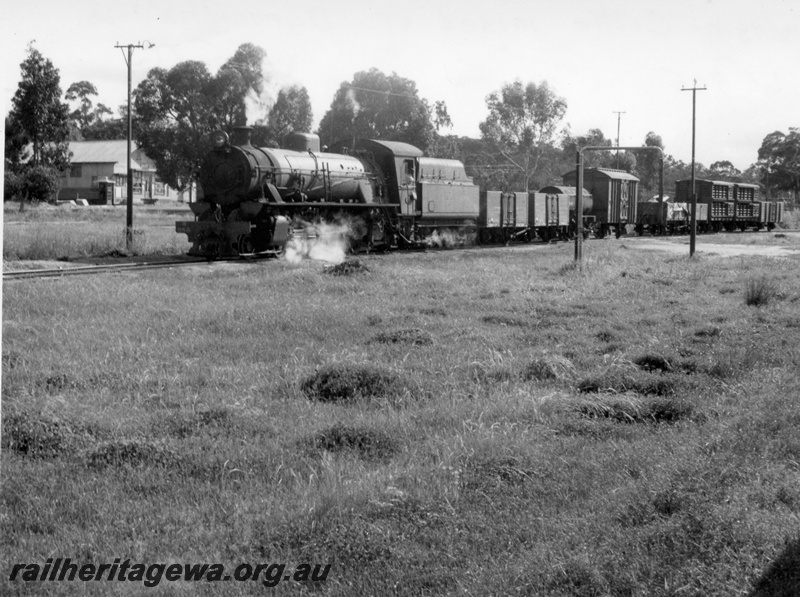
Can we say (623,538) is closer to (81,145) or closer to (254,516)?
(254,516)

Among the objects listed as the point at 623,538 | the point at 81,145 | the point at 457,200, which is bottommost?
the point at 623,538

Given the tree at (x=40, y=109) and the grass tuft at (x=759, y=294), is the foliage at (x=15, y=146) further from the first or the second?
the grass tuft at (x=759, y=294)

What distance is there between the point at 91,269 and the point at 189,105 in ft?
106

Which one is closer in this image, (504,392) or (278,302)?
(504,392)

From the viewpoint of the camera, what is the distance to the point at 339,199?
88.1ft

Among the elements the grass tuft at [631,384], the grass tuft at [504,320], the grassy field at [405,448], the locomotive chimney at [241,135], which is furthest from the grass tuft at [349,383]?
the locomotive chimney at [241,135]

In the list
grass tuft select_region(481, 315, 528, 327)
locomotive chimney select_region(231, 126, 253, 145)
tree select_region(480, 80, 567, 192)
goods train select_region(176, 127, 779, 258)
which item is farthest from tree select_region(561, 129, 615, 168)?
grass tuft select_region(481, 315, 528, 327)

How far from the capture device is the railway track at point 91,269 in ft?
60.5

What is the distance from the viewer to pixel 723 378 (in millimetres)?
9766

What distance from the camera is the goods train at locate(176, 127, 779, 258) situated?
24.0 metres

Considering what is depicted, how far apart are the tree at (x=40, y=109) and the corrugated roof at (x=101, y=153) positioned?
117 ft

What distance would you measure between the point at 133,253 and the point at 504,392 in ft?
63.7

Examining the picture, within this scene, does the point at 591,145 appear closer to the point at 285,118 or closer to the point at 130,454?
the point at 285,118

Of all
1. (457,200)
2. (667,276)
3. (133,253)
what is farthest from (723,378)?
(457,200)
